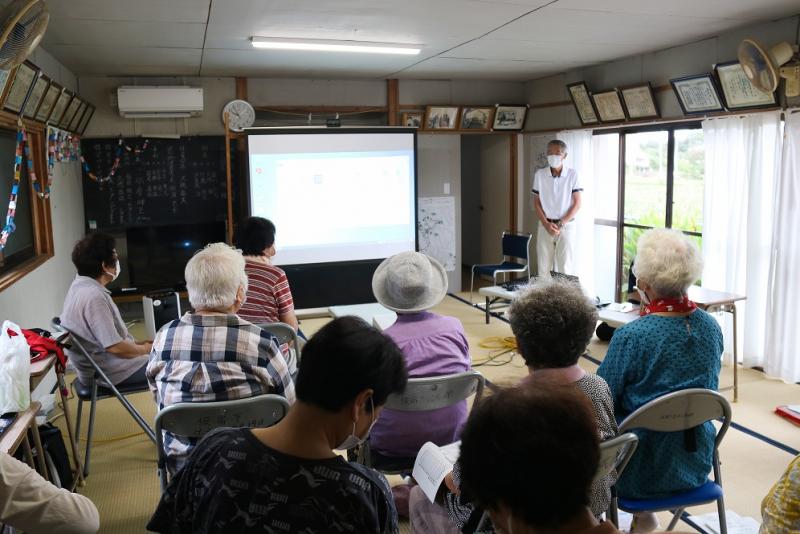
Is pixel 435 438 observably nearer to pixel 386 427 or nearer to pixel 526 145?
pixel 386 427

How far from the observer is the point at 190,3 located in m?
3.58

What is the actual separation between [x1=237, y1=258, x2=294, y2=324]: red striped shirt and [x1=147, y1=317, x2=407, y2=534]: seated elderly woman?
1990 mm

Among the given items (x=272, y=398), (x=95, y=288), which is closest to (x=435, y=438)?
(x=272, y=398)

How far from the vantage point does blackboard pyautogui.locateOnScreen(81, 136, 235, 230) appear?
6.32 metres

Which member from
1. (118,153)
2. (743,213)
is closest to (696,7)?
(743,213)

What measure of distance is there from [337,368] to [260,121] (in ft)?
20.1

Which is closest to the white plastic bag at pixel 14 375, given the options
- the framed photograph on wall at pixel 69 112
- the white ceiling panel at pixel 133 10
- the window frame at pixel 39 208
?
the window frame at pixel 39 208

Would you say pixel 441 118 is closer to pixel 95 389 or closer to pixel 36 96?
pixel 36 96

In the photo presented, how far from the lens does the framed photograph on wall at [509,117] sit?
7.46 meters

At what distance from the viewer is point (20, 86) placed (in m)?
3.69

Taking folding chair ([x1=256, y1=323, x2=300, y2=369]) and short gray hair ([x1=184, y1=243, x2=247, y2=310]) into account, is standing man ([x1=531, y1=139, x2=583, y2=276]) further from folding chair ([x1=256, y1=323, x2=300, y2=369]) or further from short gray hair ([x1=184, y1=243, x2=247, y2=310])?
short gray hair ([x1=184, y1=243, x2=247, y2=310])

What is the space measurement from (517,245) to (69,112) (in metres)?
4.43

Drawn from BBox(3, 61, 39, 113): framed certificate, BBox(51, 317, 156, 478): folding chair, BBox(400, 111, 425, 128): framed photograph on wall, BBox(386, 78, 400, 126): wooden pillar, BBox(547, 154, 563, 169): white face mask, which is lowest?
BBox(51, 317, 156, 478): folding chair

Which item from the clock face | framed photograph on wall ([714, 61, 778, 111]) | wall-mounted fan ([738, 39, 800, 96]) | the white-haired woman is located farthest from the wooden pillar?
the white-haired woman
